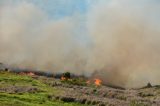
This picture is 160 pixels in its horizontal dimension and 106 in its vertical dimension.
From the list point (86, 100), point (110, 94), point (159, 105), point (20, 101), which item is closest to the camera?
point (20, 101)

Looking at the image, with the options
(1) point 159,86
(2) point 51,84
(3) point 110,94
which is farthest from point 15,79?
(1) point 159,86

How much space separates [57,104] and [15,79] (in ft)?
155

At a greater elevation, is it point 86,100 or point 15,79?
point 15,79

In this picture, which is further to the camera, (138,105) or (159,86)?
(159,86)

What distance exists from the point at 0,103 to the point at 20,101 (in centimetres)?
615

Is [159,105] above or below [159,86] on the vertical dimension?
below

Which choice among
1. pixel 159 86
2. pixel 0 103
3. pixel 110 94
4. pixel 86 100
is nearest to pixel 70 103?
pixel 86 100

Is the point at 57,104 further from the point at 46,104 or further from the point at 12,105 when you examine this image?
the point at 12,105

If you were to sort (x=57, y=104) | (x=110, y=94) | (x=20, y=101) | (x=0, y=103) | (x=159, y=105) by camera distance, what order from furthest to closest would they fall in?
(x=110, y=94) < (x=159, y=105) < (x=57, y=104) < (x=20, y=101) < (x=0, y=103)

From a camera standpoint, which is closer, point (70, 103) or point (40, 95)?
point (70, 103)

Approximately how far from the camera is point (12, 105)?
71.0 meters

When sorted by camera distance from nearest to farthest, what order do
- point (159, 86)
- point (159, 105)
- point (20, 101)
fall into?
point (20, 101)
point (159, 105)
point (159, 86)

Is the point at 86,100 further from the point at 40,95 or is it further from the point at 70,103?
the point at 40,95

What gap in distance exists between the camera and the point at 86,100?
89.2 metres
